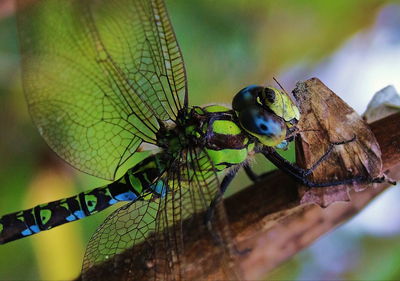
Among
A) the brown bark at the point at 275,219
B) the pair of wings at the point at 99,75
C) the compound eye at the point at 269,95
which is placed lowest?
the brown bark at the point at 275,219

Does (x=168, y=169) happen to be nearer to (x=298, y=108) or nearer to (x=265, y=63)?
(x=298, y=108)

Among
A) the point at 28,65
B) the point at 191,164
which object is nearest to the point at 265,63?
the point at 191,164

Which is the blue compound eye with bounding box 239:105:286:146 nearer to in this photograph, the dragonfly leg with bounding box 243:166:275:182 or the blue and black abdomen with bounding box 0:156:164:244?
the dragonfly leg with bounding box 243:166:275:182

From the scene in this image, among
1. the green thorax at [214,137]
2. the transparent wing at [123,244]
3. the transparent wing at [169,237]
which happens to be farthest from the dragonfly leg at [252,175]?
the transparent wing at [123,244]

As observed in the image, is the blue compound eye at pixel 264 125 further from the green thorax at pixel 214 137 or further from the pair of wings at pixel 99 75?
the pair of wings at pixel 99 75

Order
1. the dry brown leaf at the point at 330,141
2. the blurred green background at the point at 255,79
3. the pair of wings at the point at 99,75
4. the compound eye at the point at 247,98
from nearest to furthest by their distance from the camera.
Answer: the dry brown leaf at the point at 330,141, the compound eye at the point at 247,98, the pair of wings at the point at 99,75, the blurred green background at the point at 255,79

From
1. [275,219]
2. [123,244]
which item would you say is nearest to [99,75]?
[123,244]
